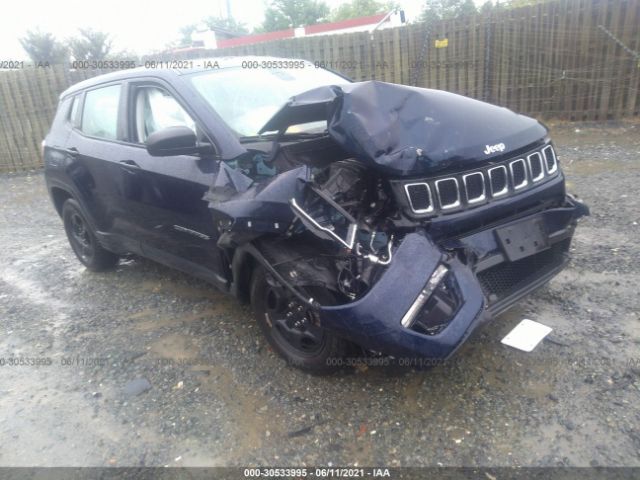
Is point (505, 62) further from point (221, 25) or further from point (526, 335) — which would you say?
point (221, 25)

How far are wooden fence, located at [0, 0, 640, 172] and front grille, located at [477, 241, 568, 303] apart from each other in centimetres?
710

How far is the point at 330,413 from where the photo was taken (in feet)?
9.09

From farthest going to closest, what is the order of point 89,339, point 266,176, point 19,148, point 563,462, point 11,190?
point 19,148
point 11,190
point 89,339
point 266,176
point 563,462

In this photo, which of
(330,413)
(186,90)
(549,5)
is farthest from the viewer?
(549,5)

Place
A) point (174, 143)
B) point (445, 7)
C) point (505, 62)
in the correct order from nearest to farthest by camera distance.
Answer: point (174, 143) → point (505, 62) → point (445, 7)

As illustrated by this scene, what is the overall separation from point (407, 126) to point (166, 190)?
182 cm

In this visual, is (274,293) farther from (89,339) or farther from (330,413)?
(89,339)

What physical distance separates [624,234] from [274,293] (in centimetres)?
339

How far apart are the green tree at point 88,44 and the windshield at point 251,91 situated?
20.8 meters

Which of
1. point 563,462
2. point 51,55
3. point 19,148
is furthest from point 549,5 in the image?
point 51,55

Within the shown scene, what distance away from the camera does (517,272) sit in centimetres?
296

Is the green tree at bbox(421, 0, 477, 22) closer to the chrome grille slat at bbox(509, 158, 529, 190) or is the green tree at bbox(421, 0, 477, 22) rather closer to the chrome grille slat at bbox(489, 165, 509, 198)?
the chrome grille slat at bbox(509, 158, 529, 190)

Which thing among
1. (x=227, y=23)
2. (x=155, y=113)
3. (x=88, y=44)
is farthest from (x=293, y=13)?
(x=155, y=113)

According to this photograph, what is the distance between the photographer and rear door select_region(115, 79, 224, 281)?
11.1 ft
